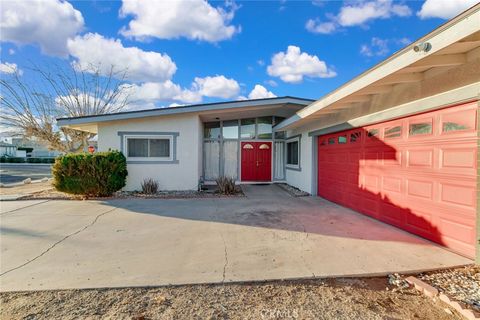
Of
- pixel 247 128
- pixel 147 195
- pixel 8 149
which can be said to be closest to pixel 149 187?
pixel 147 195

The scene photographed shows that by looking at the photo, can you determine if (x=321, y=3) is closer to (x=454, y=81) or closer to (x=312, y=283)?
(x=454, y=81)

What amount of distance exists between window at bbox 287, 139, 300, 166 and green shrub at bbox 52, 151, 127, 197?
765 centimetres

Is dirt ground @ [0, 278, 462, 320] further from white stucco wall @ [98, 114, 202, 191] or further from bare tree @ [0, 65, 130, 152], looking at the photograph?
bare tree @ [0, 65, 130, 152]

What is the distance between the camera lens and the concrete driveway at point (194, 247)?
3297 mm

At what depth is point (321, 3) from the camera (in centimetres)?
841

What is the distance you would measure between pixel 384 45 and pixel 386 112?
5.94m

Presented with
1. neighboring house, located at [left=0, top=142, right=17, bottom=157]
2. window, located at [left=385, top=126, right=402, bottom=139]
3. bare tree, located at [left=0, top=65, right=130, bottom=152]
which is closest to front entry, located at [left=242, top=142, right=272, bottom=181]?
window, located at [left=385, top=126, right=402, bottom=139]

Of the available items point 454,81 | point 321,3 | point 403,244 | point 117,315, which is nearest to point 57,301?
point 117,315

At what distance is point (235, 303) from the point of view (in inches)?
106

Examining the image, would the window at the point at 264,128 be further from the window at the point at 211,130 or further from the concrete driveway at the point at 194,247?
the concrete driveway at the point at 194,247

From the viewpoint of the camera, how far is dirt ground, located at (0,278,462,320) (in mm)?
2492

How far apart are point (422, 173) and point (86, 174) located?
9552mm

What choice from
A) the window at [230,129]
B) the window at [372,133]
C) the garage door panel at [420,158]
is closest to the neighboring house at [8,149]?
the window at [230,129]

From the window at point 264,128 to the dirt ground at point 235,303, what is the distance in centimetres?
1067
